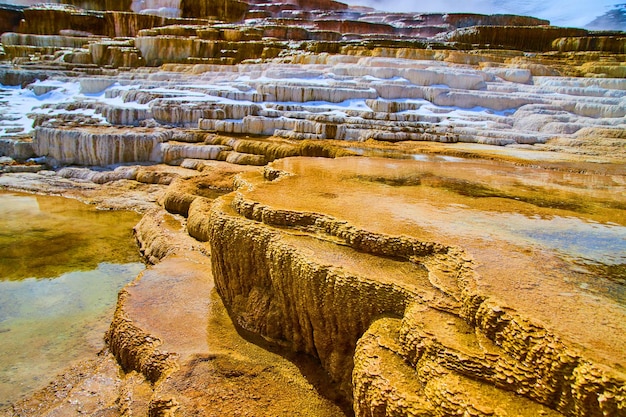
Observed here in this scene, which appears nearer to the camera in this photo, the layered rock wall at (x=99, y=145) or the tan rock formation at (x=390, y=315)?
the tan rock formation at (x=390, y=315)

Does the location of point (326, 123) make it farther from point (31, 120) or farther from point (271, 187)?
point (31, 120)

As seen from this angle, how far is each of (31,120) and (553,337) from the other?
14053mm

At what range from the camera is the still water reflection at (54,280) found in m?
4.04

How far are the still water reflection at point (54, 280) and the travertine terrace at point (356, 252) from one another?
31 centimetres

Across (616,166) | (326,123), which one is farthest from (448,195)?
(326,123)

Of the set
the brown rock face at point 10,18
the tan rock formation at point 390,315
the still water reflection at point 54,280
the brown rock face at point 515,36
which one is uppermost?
the brown rock face at point 515,36

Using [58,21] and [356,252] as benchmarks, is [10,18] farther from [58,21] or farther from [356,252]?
[356,252]

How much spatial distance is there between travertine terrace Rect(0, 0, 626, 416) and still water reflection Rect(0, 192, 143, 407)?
31cm

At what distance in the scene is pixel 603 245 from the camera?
10.6 ft

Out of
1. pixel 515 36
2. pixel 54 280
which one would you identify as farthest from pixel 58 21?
pixel 515 36

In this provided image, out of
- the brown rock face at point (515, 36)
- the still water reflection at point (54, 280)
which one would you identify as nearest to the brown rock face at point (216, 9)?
the brown rock face at point (515, 36)

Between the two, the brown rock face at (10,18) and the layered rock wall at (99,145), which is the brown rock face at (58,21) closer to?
the brown rock face at (10,18)

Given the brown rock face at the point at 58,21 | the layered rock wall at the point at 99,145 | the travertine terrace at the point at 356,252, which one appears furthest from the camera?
the brown rock face at the point at 58,21

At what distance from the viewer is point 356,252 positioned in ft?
10.6
